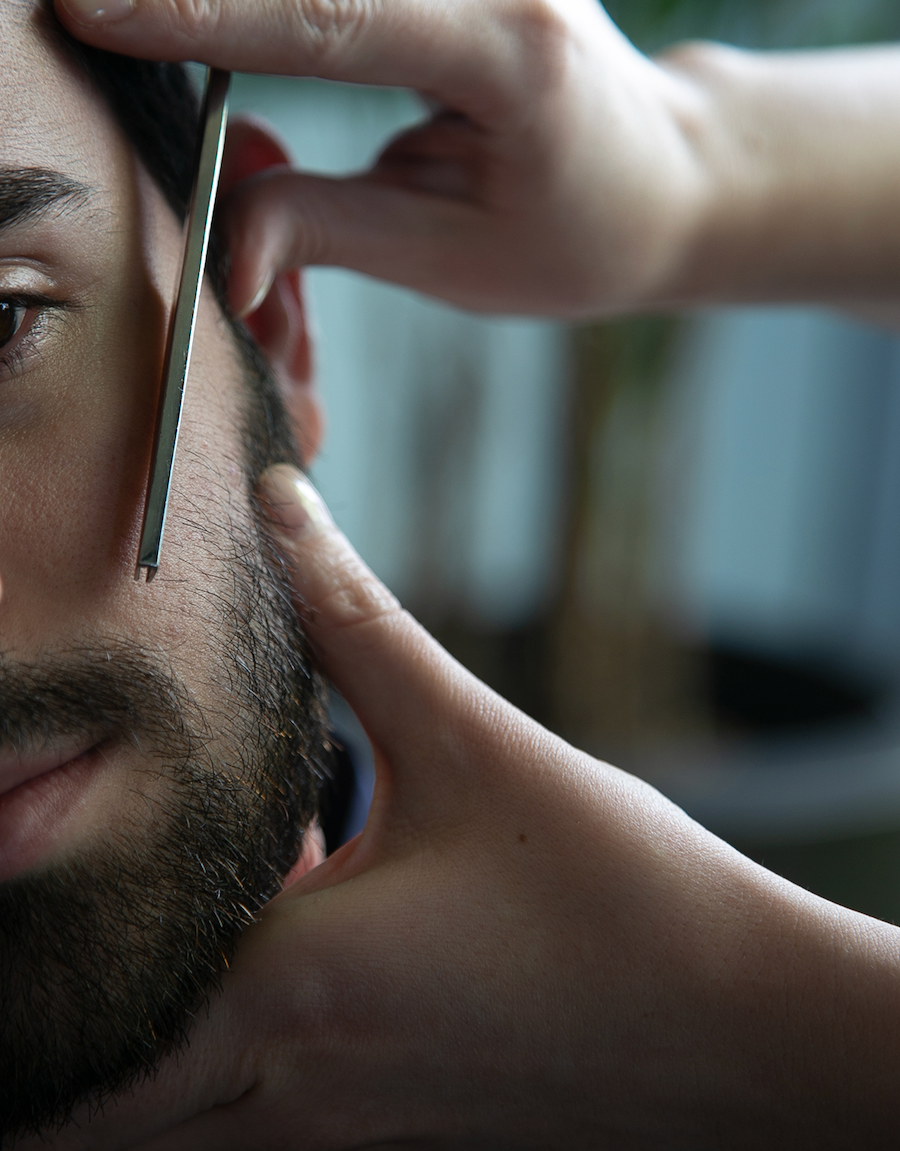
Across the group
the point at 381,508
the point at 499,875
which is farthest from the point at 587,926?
the point at 381,508

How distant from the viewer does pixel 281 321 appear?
788mm

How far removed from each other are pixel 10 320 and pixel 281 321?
0.96 ft

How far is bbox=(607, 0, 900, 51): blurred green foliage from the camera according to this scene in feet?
4.65

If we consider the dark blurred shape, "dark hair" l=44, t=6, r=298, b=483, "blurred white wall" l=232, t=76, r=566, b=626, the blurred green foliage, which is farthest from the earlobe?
the dark blurred shape

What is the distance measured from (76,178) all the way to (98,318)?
2.9 inches

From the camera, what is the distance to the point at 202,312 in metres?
0.61

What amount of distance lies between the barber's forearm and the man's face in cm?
50

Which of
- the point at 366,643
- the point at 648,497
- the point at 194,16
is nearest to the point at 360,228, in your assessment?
the point at 194,16

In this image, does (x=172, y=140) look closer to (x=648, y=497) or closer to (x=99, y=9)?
(x=99, y=9)

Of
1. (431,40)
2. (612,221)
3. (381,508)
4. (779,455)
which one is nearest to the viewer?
(431,40)

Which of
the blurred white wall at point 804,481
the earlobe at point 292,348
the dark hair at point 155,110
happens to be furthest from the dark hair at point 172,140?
the blurred white wall at point 804,481

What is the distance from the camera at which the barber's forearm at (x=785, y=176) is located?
846mm

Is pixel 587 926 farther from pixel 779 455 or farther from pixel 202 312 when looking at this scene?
pixel 779 455

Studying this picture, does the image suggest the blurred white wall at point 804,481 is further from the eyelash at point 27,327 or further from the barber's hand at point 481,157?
the eyelash at point 27,327
